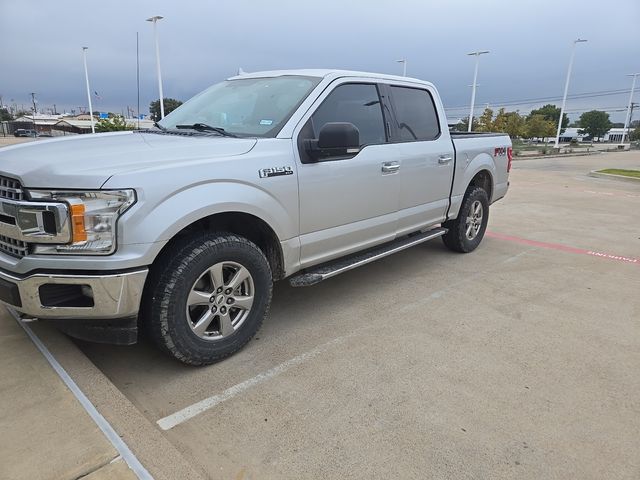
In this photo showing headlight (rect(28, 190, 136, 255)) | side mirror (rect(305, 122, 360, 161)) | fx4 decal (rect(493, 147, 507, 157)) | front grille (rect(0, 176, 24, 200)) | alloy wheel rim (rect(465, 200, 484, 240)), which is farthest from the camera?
fx4 decal (rect(493, 147, 507, 157))

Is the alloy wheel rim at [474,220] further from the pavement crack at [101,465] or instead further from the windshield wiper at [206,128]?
the pavement crack at [101,465]

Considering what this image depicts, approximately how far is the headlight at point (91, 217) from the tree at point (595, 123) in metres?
126

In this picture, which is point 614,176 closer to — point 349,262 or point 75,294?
point 349,262

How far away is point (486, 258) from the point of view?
575cm

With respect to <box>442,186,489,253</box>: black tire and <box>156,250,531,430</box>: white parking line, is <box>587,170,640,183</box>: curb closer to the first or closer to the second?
<box>442,186,489,253</box>: black tire

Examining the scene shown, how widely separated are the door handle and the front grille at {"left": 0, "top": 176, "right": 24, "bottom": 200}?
2636 millimetres

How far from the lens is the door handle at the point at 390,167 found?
13.2 feet

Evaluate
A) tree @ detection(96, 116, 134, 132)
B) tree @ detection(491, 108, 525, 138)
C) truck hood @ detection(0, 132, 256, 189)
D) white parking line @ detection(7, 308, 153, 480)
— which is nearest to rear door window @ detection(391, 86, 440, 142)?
truck hood @ detection(0, 132, 256, 189)

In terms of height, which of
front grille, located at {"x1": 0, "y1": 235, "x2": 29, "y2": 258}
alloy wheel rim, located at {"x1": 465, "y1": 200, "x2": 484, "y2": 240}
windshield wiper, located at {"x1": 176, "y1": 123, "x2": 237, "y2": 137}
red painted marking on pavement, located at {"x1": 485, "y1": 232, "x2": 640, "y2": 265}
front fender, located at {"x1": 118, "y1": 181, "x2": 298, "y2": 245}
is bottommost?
red painted marking on pavement, located at {"x1": 485, "y1": 232, "x2": 640, "y2": 265}

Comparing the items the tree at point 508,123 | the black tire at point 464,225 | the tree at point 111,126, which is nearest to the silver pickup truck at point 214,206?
the black tire at point 464,225

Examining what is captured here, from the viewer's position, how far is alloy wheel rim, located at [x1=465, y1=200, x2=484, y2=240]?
18.9ft

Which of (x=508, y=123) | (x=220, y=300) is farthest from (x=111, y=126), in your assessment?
(x=508, y=123)

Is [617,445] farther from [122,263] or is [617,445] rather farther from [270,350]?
[122,263]

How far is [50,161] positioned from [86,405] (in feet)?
4.35
